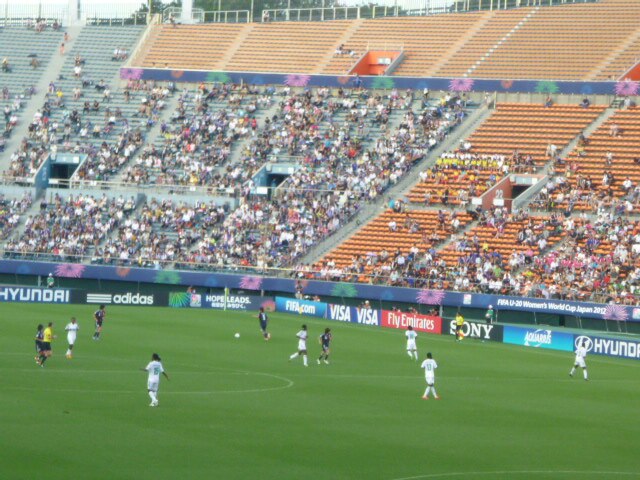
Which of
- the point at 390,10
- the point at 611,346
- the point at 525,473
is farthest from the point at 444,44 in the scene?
the point at 525,473

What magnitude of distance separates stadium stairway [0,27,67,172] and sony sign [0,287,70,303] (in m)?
16.9

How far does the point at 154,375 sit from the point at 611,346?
2670cm

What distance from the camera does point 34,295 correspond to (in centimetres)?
6856

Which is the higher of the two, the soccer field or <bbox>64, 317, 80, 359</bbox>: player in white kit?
<bbox>64, 317, 80, 359</bbox>: player in white kit

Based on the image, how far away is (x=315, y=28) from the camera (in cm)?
9194

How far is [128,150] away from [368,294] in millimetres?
22238

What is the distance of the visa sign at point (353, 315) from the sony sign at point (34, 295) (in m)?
14.4

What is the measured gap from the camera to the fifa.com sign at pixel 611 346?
175ft

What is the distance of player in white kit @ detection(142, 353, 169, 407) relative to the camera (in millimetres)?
32406

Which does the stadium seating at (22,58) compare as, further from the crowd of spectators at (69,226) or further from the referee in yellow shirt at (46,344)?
the referee in yellow shirt at (46,344)

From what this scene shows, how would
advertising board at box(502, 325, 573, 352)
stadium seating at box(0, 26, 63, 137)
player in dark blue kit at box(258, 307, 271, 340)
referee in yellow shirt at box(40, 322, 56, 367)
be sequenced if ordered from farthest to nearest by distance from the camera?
1. stadium seating at box(0, 26, 63, 137)
2. advertising board at box(502, 325, 573, 352)
3. player in dark blue kit at box(258, 307, 271, 340)
4. referee in yellow shirt at box(40, 322, 56, 367)

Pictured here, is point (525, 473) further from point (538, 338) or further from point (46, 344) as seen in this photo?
point (538, 338)

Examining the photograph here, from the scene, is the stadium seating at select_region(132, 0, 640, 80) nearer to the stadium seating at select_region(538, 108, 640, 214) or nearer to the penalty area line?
the stadium seating at select_region(538, 108, 640, 214)

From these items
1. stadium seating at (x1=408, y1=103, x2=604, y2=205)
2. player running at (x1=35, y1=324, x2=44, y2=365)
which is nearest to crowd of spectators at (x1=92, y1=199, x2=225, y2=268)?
stadium seating at (x1=408, y1=103, x2=604, y2=205)
